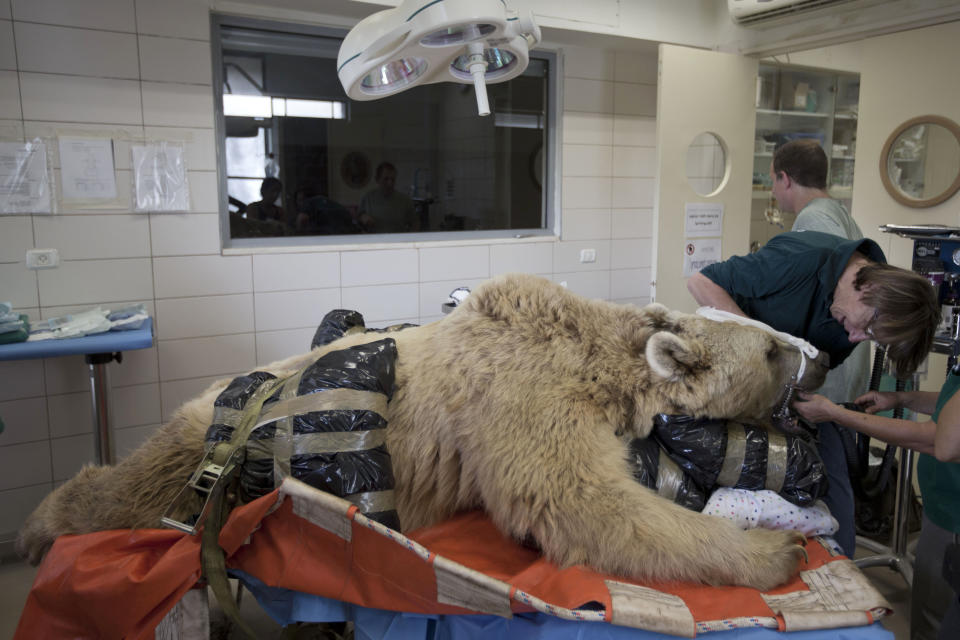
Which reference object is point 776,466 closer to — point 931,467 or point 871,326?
point 871,326

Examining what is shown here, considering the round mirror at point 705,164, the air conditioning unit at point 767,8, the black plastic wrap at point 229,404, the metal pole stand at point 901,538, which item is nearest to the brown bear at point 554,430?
the black plastic wrap at point 229,404

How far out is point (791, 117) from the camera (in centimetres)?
490

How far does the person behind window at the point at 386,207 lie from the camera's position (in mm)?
3443

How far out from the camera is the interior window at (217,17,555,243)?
3.15m

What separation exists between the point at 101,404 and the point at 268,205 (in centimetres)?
119

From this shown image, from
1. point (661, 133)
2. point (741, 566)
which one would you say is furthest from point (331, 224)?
point (741, 566)

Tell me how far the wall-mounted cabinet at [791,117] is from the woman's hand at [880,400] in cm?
299

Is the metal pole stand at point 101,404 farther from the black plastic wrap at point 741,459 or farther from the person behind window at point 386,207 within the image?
the black plastic wrap at point 741,459

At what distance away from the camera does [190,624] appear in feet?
4.16

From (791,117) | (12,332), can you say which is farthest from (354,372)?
(791,117)

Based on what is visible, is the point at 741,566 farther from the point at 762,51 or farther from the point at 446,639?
the point at 762,51

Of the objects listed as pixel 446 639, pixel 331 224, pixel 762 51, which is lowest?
pixel 446 639

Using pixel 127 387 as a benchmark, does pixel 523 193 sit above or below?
above

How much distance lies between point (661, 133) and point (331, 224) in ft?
5.81
